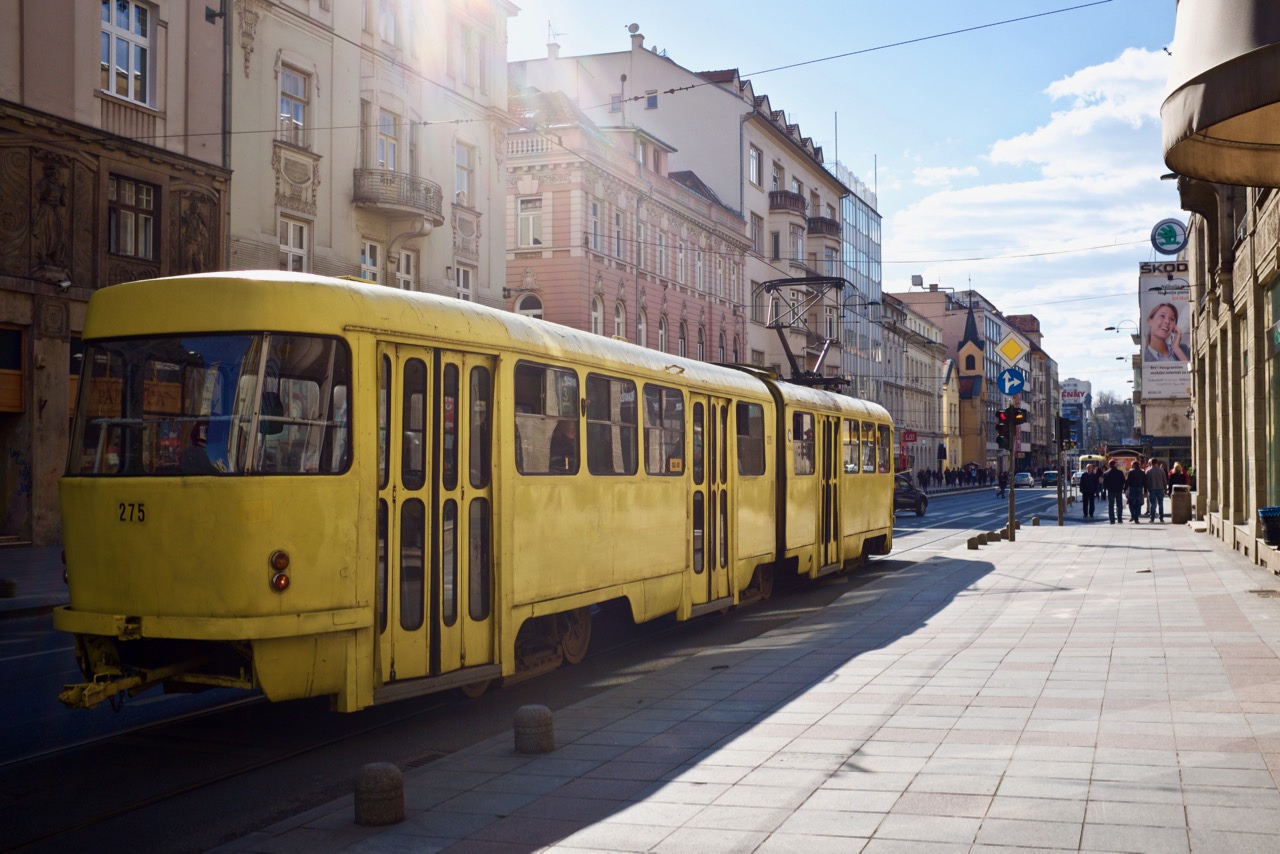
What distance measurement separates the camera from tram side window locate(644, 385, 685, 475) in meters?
12.8

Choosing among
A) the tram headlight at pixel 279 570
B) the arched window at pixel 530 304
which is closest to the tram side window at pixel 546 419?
the tram headlight at pixel 279 570

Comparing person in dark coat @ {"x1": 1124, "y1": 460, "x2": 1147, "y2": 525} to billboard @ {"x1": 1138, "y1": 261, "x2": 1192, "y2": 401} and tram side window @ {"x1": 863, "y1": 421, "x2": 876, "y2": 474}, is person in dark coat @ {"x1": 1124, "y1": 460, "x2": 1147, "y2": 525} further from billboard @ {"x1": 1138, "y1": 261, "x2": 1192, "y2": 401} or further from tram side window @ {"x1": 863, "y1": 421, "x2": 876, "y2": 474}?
tram side window @ {"x1": 863, "y1": 421, "x2": 876, "y2": 474}

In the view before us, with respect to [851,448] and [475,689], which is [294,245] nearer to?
[851,448]

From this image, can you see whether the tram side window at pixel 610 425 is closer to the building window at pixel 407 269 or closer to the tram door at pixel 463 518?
the tram door at pixel 463 518

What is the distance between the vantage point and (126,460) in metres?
8.16

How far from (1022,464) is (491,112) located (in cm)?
12170

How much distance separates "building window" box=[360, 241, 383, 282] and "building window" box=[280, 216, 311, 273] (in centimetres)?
190

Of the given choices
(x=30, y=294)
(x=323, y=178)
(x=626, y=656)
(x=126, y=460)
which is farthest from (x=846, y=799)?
(x=323, y=178)

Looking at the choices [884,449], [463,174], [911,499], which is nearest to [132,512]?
[884,449]

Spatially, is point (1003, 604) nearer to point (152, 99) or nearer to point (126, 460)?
point (126, 460)

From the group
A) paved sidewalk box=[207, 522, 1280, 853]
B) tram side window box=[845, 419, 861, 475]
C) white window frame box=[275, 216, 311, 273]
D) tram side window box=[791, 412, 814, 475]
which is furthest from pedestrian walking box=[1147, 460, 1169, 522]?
paved sidewalk box=[207, 522, 1280, 853]

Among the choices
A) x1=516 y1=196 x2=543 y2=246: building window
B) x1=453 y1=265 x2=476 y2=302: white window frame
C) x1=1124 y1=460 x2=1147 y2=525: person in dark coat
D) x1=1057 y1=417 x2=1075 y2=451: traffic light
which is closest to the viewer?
x1=1057 y1=417 x2=1075 y2=451: traffic light

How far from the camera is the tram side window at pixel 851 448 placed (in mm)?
21003

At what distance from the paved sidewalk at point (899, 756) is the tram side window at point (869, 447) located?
347 inches
